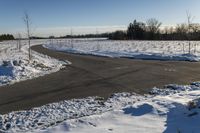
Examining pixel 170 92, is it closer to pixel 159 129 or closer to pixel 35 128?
pixel 159 129

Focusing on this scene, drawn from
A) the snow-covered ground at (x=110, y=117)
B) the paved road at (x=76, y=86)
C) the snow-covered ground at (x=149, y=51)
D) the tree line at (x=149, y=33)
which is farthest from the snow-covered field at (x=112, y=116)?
the tree line at (x=149, y=33)

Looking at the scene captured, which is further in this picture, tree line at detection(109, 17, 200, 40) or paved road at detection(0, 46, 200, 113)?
tree line at detection(109, 17, 200, 40)

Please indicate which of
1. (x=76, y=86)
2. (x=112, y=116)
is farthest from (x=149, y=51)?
(x=112, y=116)

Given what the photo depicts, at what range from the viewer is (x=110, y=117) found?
7.99m

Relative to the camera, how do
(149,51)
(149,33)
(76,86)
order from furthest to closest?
1. (149,33)
2. (149,51)
3. (76,86)

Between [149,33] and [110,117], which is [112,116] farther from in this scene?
[149,33]

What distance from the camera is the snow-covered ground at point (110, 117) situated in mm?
7117

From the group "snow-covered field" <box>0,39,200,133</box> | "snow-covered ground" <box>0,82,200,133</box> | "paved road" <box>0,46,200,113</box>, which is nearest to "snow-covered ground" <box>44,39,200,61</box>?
"paved road" <box>0,46,200,113</box>

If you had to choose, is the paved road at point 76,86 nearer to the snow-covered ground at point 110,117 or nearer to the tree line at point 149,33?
the snow-covered ground at point 110,117

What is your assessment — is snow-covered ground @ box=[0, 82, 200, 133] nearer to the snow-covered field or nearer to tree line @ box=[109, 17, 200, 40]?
the snow-covered field

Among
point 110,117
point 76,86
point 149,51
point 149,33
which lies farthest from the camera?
point 149,33

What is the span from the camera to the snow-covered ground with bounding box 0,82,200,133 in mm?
7117

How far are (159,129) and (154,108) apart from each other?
1552mm

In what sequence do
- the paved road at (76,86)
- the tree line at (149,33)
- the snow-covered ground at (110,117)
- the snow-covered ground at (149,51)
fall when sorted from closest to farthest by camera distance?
the snow-covered ground at (110,117) → the paved road at (76,86) → the snow-covered ground at (149,51) → the tree line at (149,33)
